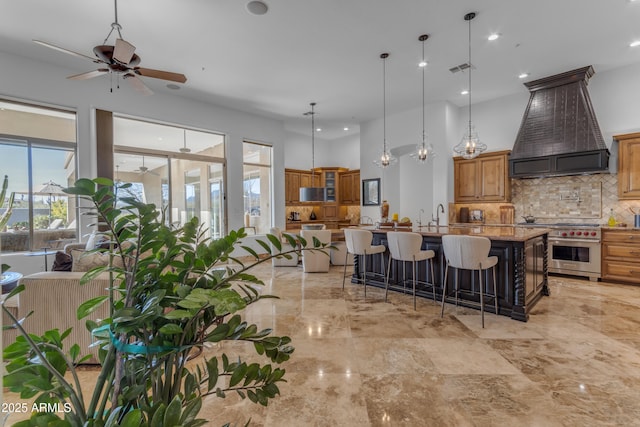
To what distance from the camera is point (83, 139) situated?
5234mm

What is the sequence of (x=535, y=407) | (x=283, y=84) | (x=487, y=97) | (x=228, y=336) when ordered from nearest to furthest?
1. (x=228, y=336)
2. (x=535, y=407)
3. (x=283, y=84)
4. (x=487, y=97)

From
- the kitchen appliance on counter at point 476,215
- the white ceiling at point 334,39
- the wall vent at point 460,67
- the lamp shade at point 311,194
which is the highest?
the white ceiling at point 334,39

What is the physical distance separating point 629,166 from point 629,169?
0.05 m

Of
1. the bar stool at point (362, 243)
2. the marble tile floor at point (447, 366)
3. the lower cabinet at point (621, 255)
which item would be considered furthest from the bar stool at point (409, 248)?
the lower cabinet at point (621, 255)

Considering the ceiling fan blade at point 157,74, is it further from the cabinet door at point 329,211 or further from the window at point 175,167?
the cabinet door at point 329,211

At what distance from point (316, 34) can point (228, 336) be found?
4407 mm

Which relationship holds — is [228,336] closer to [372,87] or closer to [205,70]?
[205,70]

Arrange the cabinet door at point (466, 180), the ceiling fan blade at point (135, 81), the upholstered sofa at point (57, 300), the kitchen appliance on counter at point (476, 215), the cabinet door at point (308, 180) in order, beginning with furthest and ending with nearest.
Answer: the cabinet door at point (308, 180)
the kitchen appliance on counter at point (476, 215)
the cabinet door at point (466, 180)
the ceiling fan blade at point (135, 81)
the upholstered sofa at point (57, 300)

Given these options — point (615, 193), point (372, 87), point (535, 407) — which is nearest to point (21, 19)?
point (372, 87)

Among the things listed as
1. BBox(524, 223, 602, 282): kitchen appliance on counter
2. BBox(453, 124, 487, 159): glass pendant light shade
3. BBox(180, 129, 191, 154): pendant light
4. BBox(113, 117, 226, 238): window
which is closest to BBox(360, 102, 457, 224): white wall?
BBox(524, 223, 602, 282): kitchen appliance on counter

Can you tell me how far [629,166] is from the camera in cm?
497

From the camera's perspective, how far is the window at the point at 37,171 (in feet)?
15.4

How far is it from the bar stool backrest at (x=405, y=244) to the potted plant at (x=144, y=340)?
126 inches

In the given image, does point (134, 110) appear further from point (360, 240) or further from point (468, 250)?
point (468, 250)
